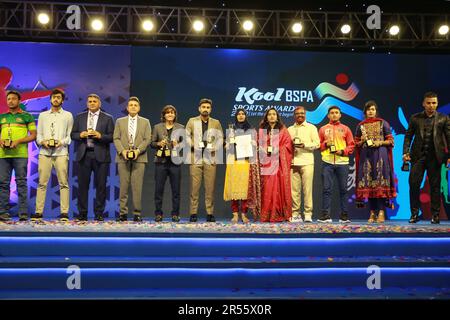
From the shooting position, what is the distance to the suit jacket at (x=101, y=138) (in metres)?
6.94

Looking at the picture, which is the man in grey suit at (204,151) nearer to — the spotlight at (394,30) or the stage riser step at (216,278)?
the stage riser step at (216,278)

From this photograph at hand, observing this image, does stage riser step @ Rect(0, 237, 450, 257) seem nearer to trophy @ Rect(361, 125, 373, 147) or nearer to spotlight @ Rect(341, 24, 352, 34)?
trophy @ Rect(361, 125, 373, 147)

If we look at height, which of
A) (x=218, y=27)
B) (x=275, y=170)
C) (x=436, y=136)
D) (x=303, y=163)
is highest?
(x=218, y=27)

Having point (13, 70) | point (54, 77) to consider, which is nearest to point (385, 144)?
point (54, 77)

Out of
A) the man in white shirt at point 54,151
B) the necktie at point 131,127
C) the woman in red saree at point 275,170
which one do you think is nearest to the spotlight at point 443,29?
the woman in red saree at point 275,170

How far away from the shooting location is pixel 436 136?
6934 millimetres

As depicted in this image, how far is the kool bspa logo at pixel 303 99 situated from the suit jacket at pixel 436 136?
2519mm

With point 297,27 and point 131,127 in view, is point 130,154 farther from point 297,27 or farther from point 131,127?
point 297,27

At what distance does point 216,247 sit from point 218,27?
5432mm

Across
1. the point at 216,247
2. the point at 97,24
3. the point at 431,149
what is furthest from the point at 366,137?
the point at 97,24

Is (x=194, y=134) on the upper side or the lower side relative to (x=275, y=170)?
upper

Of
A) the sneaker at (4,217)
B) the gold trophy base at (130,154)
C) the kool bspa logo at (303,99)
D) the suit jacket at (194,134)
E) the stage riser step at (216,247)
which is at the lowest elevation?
the stage riser step at (216,247)
